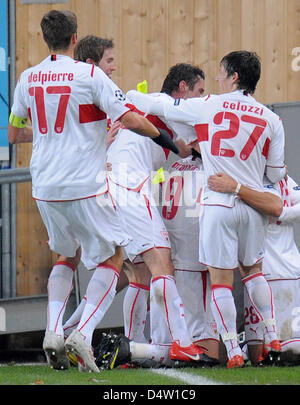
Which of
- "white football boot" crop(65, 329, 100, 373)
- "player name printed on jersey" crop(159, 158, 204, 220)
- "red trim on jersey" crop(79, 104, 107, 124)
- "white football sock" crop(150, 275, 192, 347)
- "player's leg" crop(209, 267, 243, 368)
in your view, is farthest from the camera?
"player name printed on jersey" crop(159, 158, 204, 220)

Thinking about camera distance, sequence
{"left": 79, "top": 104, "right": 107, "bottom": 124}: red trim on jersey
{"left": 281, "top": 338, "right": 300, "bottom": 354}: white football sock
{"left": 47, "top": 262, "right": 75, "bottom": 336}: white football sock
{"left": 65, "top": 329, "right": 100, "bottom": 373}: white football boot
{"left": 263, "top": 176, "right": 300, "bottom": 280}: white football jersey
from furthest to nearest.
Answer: {"left": 263, "top": 176, "right": 300, "bottom": 280}: white football jersey < {"left": 281, "top": 338, "right": 300, "bottom": 354}: white football sock < {"left": 47, "top": 262, "right": 75, "bottom": 336}: white football sock < {"left": 79, "top": 104, "right": 107, "bottom": 124}: red trim on jersey < {"left": 65, "top": 329, "right": 100, "bottom": 373}: white football boot

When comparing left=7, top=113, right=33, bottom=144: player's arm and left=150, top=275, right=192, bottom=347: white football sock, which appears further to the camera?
left=150, top=275, right=192, bottom=347: white football sock

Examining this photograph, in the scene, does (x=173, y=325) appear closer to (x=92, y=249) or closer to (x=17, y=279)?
(x=92, y=249)

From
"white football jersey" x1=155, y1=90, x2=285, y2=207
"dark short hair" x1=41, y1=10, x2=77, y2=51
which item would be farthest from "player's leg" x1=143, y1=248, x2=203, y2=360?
"dark short hair" x1=41, y1=10, x2=77, y2=51

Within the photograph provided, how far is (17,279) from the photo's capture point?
35.8 feet

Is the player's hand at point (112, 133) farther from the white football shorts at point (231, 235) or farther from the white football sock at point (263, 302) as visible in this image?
the white football sock at point (263, 302)

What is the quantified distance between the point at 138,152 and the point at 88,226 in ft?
4.04

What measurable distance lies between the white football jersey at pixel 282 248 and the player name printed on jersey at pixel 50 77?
174 cm

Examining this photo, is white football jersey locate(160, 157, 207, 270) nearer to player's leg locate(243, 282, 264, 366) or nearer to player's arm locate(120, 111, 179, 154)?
player's leg locate(243, 282, 264, 366)

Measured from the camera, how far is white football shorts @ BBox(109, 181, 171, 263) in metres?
7.84

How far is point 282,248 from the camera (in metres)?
8.04

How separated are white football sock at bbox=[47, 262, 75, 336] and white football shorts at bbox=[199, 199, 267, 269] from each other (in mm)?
907

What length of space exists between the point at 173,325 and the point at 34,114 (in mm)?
1684
